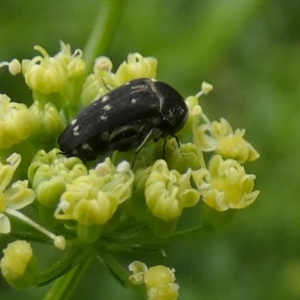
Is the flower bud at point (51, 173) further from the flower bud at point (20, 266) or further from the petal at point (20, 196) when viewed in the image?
the flower bud at point (20, 266)

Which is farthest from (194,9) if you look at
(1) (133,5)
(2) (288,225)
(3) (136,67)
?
(3) (136,67)

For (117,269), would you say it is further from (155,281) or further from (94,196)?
(94,196)

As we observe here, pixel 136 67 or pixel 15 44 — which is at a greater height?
pixel 136 67

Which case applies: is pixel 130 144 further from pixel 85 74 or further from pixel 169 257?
pixel 169 257

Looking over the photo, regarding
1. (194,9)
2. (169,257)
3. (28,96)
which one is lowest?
(169,257)

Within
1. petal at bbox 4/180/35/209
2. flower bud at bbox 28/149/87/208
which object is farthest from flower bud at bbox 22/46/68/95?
petal at bbox 4/180/35/209

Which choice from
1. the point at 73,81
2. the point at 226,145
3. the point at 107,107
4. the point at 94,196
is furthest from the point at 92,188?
the point at 226,145

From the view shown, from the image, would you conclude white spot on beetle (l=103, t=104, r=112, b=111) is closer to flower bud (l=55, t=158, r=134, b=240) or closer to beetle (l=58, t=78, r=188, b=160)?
beetle (l=58, t=78, r=188, b=160)
